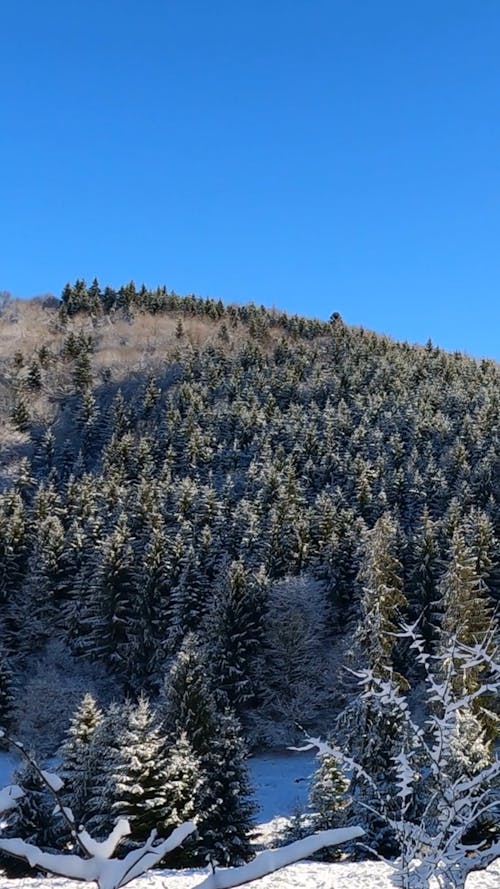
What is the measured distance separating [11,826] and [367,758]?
10.6 meters

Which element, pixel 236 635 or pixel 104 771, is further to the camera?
pixel 236 635

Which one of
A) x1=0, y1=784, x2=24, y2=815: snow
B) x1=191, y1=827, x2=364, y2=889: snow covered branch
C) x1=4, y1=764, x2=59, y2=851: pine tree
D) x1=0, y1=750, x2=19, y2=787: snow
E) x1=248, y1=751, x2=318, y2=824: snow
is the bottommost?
x1=248, y1=751, x2=318, y2=824: snow

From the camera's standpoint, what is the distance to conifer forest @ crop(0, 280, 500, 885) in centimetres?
1850

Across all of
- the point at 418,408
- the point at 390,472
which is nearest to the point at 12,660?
the point at 390,472

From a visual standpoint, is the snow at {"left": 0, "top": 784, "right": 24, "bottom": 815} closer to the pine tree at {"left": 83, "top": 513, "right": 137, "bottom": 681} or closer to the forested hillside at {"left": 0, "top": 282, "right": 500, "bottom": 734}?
the forested hillside at {"left": 0, "top": 282, "right": 500, "bottom": 734}

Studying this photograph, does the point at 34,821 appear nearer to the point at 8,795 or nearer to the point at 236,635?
the point at 236,635

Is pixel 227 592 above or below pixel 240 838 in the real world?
above

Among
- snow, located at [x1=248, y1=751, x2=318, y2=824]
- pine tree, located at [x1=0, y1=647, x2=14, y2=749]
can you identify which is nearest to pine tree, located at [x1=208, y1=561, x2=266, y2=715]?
snow, located at [x1=248, y1=751, x2=318, y2=824]

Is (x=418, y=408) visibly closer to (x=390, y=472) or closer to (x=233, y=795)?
(x=390, y=472)

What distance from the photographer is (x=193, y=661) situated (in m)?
24.1

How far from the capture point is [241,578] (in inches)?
1419

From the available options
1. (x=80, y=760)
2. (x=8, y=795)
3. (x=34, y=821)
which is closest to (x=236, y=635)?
(x=80, y=760)

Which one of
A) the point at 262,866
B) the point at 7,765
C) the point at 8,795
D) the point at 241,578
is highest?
the point at 241,578

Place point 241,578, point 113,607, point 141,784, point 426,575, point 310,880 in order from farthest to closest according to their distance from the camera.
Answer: point 113,607
point 426,575
point 241,578
point 141,784
point 310,880
